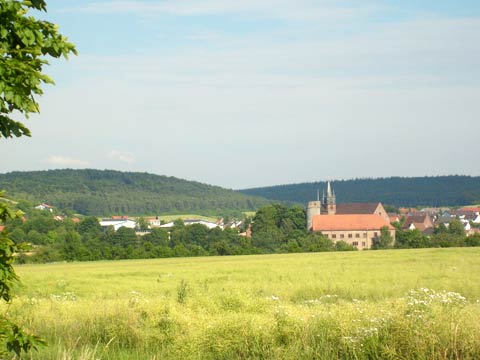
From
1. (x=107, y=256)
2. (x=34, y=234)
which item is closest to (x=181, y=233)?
(x=34, y=234)

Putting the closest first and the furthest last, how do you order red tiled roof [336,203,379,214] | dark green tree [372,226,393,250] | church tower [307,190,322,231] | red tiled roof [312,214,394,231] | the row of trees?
1. the row of trees
2. dark green tree [372,226,393,250]
3. red tiled roof [312,214,394,231]
4. church tower [307,190,322,231]
5. red tiled roof [336,203,379,214]

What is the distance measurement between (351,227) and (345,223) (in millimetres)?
1827

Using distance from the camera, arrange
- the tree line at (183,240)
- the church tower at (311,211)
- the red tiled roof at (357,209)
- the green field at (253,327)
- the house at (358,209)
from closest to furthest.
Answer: the green field at (253,327), the tree line at (183,240), the church tower at (311,211), the red tiled roof at (357,209), the house at (358,209)

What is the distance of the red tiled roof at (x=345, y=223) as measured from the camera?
16900 cm

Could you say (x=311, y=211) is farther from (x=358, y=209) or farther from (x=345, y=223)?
(x=358, y=209)

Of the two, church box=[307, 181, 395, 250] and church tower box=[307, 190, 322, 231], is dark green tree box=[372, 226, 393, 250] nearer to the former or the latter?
church box=[307, 181, 395, 250]

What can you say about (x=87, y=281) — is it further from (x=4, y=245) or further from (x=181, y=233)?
(x=181, y=233)

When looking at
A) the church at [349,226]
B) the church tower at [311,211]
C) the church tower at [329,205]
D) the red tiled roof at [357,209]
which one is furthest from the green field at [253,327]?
the red tiled roof at [357,209]

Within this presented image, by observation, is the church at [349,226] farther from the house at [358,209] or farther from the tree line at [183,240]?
the house at [358,209]

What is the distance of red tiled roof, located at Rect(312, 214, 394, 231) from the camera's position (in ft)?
554

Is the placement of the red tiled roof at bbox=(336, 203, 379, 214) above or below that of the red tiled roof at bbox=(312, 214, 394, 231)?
above

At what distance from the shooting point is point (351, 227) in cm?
16900

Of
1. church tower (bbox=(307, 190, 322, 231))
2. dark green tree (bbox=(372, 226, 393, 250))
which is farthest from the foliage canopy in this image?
church tower (bbox=(307, 190, 322, 231))

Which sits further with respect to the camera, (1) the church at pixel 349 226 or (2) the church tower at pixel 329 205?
(2) the church tower at pixel 329 205
